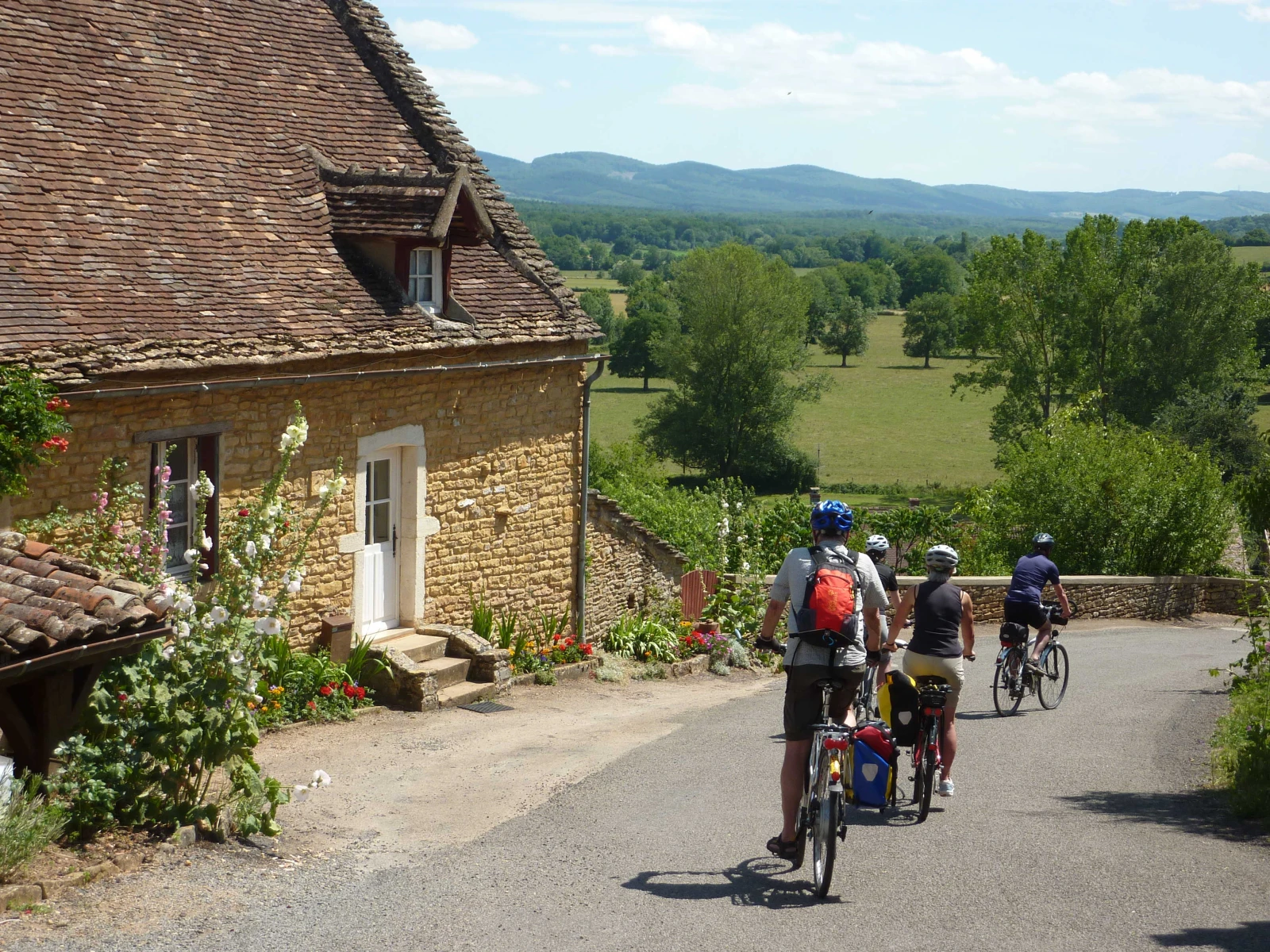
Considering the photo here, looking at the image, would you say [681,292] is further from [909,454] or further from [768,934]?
[768,934]

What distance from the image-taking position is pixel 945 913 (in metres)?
6.38

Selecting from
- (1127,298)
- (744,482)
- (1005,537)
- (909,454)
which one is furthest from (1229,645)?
(909,454)

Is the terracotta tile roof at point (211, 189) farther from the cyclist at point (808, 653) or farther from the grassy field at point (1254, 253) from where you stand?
the grassy field at point (1254, 253)

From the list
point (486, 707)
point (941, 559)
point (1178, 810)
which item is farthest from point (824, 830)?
point (486, 707)

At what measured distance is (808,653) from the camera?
6734 millimetres

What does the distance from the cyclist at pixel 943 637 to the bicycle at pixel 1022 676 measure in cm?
420

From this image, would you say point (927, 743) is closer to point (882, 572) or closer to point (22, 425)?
point (882, 572)

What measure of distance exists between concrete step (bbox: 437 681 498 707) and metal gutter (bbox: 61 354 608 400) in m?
3.18

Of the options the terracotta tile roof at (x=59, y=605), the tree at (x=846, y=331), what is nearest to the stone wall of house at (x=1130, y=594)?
the terracotta tile roof at (x=59, y=605)

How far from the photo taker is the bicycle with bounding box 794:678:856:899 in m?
6.48

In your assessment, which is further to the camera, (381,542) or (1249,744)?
(381,542)

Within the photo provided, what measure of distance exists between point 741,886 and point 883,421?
74.9 m

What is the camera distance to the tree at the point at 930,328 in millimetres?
103750

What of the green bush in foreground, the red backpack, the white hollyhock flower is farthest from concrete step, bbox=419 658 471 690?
the green bush in foreground
